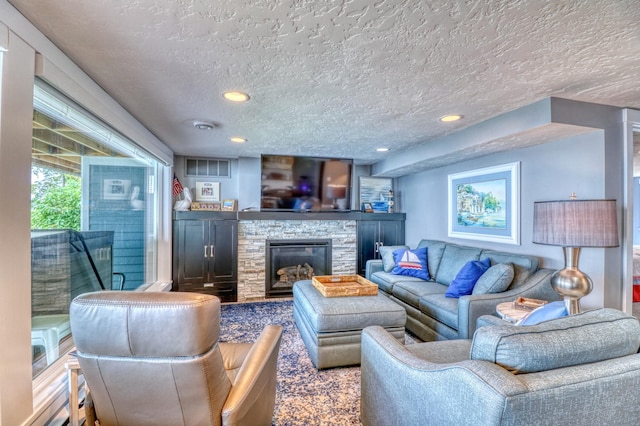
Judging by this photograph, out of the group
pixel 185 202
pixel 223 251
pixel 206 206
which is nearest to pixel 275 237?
pixel 223 251

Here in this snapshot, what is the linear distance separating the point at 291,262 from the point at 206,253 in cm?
132

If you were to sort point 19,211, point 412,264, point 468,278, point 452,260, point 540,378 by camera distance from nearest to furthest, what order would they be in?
point 540,378
point 19,211
point 468,278
point 452,260
point 412,264

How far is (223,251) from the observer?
457cm

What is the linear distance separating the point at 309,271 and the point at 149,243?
240 cm

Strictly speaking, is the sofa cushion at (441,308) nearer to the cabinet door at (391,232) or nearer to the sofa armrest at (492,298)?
the sofa armrest at (492,298)

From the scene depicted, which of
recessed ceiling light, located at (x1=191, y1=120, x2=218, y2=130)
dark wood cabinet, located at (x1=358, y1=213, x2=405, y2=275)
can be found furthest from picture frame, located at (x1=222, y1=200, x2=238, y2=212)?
dark wood cabinet, located at (x1=358, y1=213, x2=405, y2=275)

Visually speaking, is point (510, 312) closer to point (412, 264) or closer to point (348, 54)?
point (412, 264)

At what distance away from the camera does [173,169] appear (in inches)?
176

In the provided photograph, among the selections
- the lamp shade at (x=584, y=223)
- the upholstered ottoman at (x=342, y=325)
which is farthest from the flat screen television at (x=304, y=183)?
the lamp shade at (x=584, y=223)

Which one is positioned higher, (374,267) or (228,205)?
(228,205)

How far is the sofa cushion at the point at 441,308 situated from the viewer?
8.91 ft

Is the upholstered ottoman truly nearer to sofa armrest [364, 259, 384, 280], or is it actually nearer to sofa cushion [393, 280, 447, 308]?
sofa cushion [393, 280, 447, 308]

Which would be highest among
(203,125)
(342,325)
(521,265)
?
(203,125)

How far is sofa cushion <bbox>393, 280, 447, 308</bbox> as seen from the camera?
10.8ft
